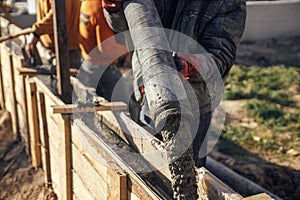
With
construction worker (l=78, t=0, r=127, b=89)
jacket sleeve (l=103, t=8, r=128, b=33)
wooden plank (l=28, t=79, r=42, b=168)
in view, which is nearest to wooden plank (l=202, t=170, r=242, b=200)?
jacket sleeve (l=103, t=8, r=128, b=33)

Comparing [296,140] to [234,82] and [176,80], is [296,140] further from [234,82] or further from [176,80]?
[176,80]

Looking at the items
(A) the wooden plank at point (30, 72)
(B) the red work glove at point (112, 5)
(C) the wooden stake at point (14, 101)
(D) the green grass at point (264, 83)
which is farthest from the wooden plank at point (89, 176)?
(D) the green grass at point (264, 83)

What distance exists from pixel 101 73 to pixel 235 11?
216 cm

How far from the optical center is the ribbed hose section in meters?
2.56

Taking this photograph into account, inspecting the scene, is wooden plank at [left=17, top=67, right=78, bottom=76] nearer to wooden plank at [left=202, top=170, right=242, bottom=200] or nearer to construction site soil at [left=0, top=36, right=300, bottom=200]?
construction site soil at [left=0, top=36, right=300, bottom=200]

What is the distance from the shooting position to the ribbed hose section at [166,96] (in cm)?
256

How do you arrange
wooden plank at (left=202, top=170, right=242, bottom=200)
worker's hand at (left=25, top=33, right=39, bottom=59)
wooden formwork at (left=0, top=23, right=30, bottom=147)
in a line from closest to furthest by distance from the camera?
wooden plank at (left=202, top=170, right=242, bottom=200), worker's hand at (left=25, top=33, right=39, bottom=59), wooden formwork at (left=0, top=23, right=30, bottom=147)

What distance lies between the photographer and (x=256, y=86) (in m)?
9.15

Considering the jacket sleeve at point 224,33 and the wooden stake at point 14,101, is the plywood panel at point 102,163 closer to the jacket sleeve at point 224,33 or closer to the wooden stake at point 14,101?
the jacket sleeve at point 224,33

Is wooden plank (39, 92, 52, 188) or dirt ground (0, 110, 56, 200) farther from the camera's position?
dirt ground (0, 110, 56, 200)

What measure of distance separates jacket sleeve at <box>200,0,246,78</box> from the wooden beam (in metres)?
1.60

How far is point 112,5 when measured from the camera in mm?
3246

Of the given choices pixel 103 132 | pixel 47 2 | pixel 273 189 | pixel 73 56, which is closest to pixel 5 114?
pixel 73 56

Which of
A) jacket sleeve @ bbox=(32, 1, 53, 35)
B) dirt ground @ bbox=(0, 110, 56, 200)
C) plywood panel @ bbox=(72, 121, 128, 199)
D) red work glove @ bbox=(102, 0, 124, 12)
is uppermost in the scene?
red work glove @ bbox=(102, 0, 124, 12)
